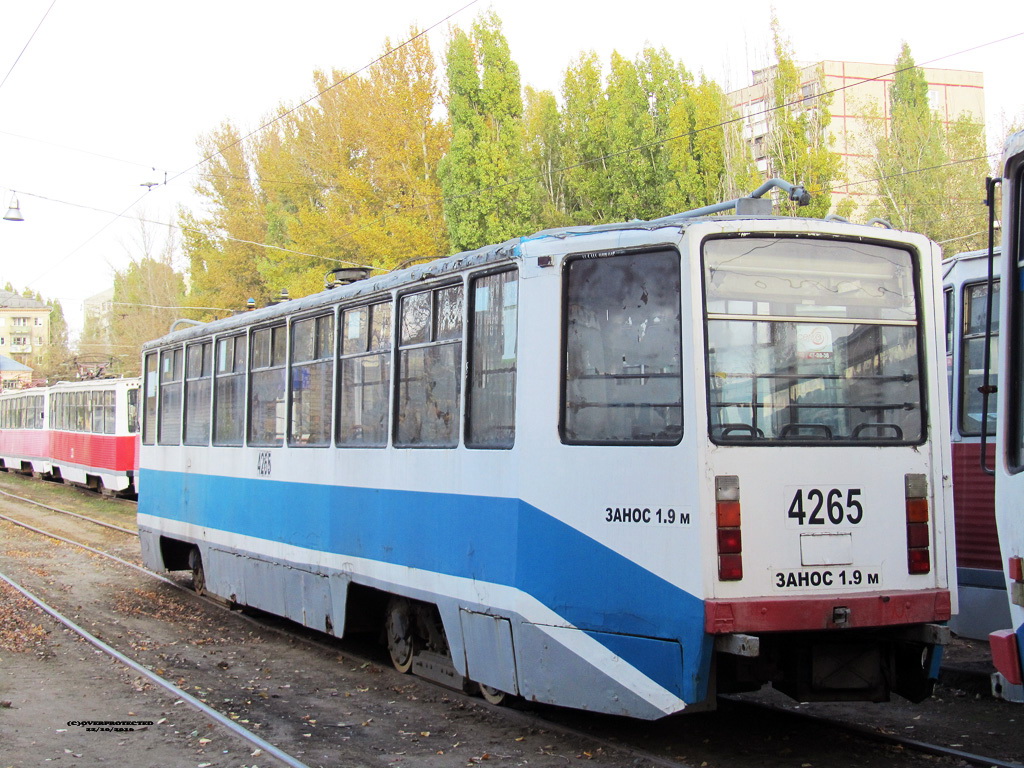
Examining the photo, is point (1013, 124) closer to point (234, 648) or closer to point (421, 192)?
point (421, 192)

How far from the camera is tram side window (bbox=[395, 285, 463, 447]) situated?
7.43 meters

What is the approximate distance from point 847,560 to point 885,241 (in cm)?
170

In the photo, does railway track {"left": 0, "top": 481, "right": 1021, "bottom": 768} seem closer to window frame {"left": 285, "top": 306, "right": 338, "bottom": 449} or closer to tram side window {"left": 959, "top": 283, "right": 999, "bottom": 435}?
window frame {"left": 285, "top": 306, "right": 338, "bottom": 449}

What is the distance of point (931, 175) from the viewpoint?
33625 mm

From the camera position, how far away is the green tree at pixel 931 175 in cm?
3288

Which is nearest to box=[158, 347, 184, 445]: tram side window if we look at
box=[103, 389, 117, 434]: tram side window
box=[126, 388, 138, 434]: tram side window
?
box=[126, 388, 138, 434]: tram side window

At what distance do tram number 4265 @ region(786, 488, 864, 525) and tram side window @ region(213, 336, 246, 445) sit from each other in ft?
20.5

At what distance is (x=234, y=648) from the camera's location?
10.1 m

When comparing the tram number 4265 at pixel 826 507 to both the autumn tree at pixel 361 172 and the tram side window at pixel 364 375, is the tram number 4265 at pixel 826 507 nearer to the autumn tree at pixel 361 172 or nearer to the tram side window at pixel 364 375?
the tram side window at pixel 364 375

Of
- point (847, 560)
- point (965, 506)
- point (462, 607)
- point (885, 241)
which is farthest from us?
point (965, 506)

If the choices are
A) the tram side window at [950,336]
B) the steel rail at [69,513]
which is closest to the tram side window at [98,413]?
the steel rail at [69,513]

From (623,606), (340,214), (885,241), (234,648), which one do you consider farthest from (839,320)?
(340,214)

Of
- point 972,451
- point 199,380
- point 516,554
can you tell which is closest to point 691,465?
point 516,554

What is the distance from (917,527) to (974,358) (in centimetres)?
336
